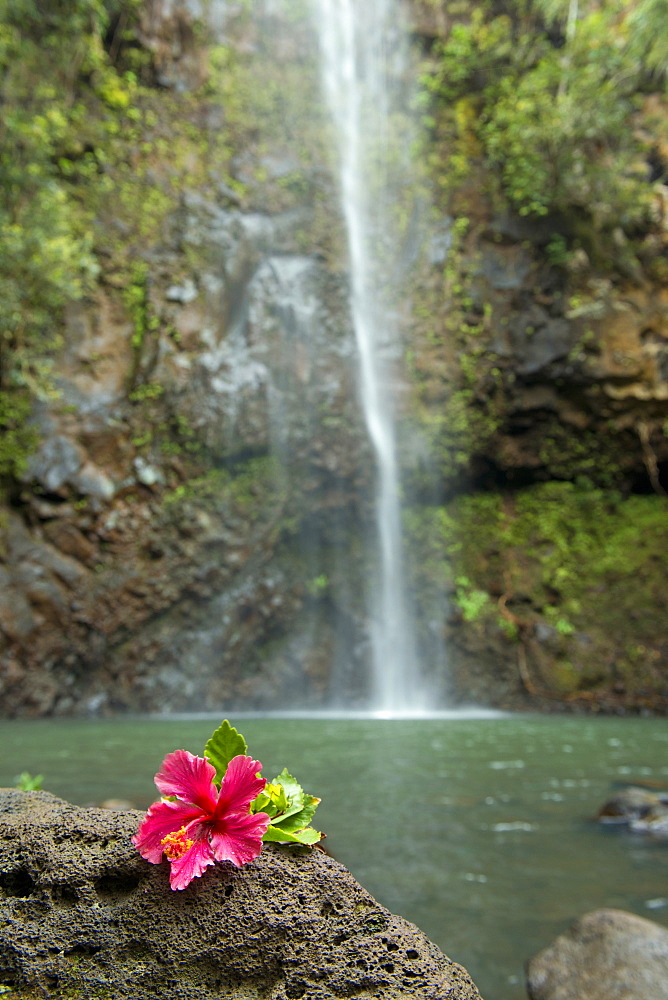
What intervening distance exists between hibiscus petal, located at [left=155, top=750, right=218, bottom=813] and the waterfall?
1102 cm

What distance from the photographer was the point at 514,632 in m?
11.8

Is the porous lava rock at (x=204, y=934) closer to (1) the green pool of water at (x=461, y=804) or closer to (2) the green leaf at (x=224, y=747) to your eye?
(2) the green leaf at (x=224, y=747)

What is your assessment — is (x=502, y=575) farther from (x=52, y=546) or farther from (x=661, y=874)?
(x=661, y=874)

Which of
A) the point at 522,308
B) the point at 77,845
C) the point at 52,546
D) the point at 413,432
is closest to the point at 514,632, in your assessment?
the point at 413,432

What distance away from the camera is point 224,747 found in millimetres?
938

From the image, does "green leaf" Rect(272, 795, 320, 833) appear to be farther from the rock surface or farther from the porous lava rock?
the rock surface

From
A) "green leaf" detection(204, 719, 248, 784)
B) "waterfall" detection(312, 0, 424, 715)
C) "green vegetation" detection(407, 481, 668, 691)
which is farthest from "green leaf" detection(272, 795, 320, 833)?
"green vegetation" detection(407, 481, 668, 691)

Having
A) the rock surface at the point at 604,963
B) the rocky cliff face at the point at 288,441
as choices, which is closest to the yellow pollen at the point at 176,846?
the rock surface at the point at 604,963

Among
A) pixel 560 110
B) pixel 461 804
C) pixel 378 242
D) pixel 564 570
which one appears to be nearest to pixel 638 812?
pixel 461 804

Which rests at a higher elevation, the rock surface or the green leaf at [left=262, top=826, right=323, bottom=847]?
the green leaf at [left=262, top=826, right=323, bottom=847]

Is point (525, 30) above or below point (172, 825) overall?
above

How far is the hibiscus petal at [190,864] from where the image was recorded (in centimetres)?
81

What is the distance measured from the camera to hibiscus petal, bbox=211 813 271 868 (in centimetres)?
85

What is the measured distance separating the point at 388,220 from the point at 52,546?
32.1 feet
